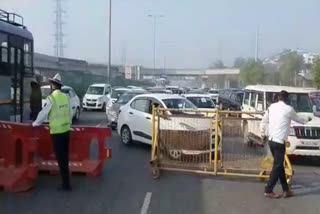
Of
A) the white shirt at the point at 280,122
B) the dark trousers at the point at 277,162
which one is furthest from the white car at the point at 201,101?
the dark trousers at the point at 277,162

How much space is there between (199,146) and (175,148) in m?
0.51

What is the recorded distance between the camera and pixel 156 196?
26.7ft

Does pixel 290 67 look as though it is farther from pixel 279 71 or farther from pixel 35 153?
pixel 35 153

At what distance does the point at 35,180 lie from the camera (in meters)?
8.85

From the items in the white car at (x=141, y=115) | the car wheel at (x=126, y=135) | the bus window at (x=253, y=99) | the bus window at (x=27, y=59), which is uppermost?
the bus window at (x=27, y=59)

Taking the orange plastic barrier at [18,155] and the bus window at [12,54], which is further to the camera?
the bus window at [12,54]

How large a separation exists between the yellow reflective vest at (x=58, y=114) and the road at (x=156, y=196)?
112cm

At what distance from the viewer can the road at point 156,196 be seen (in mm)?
7301

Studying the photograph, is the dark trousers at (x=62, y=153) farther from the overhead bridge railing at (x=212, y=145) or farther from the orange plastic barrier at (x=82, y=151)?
the overhead bridge railing at (x=212, y=145)

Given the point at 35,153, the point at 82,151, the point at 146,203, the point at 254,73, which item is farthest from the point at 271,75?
the point at 146,203

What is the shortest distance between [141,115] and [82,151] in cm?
403

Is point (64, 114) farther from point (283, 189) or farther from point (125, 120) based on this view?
point (125, 120)

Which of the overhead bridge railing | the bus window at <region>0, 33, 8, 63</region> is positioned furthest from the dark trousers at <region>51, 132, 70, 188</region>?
the bus window at <region>0, 33, 8, 63</region>

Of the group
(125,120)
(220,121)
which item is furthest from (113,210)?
(125,120)
